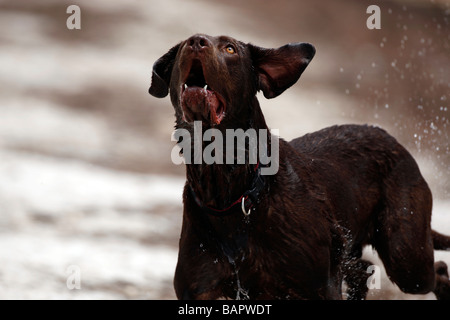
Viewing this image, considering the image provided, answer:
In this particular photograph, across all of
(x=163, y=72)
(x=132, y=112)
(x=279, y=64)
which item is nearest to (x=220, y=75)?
(x=279, y=64)

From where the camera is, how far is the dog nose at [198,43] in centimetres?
398

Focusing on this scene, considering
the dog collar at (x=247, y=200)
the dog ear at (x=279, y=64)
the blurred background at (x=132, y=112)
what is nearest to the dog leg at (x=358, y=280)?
the blurred background at (x=132, y=112)

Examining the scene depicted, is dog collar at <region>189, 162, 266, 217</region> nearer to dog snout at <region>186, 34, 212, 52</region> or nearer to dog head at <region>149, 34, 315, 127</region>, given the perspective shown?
dog head at <region>149, 34, 315, 127</region>

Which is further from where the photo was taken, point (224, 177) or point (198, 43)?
point (224, 177)

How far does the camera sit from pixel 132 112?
11.9 m

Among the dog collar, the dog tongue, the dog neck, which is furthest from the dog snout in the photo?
the dog collar

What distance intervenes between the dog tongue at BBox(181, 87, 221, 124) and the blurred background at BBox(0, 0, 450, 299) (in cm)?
291

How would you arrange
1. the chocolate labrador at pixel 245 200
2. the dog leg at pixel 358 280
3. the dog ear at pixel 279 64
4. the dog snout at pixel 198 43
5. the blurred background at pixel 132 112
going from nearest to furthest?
1. the dog snout at pixel 198 43
2. the chocolate labrador at pixel 245 200
3. the dog ear at pixel 279 64
4. the dog leg at pixel 358 280
5. the blurred background at pixel 132 112

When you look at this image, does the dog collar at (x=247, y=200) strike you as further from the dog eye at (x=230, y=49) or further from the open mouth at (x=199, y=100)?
the dog eye at (x=230, y=49)

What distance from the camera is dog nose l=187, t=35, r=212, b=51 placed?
398 centimetres

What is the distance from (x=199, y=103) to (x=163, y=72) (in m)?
0.70

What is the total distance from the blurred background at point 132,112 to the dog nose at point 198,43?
10.3 feet

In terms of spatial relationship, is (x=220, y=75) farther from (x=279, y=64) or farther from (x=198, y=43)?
(x=279, y=64)
